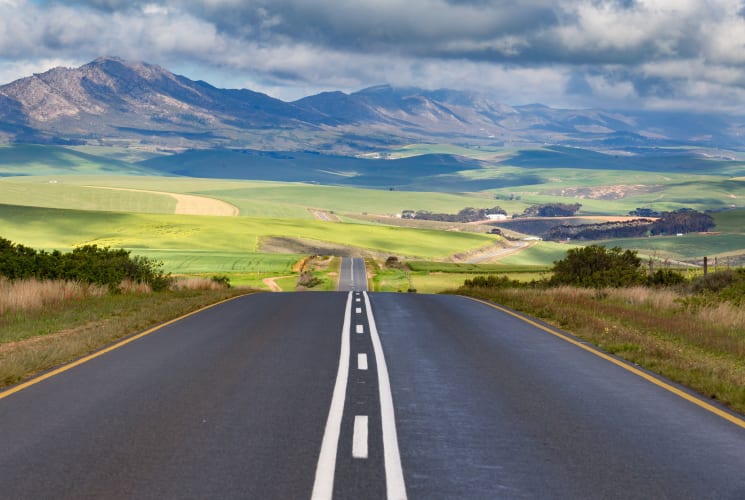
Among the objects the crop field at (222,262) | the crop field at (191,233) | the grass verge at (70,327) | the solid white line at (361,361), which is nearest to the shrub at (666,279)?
the grass verge at (70,327)

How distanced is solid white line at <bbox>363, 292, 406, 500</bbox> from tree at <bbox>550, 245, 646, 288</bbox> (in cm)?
2799

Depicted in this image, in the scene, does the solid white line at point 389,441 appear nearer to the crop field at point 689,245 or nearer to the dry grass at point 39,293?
the dry grass at point 39,293

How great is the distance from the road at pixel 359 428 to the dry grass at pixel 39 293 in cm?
741

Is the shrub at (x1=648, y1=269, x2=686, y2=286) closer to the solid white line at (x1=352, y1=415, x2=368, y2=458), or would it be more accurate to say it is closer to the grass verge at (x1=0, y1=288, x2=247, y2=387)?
the grass verge at (x1=0, y1=288, x2=247, y2=387)

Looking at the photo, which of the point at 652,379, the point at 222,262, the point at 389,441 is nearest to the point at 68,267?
the point at 652,379

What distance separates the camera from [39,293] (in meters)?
21.6

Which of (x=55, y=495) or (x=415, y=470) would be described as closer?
(x=55, y=495)

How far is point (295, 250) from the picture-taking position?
12162 centimetres

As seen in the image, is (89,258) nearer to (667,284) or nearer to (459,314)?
(459,314)

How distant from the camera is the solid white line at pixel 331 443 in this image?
649 cm

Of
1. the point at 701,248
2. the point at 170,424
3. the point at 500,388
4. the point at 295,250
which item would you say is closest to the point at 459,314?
the point at 500,388

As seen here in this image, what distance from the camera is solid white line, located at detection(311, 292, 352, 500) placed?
649 cm

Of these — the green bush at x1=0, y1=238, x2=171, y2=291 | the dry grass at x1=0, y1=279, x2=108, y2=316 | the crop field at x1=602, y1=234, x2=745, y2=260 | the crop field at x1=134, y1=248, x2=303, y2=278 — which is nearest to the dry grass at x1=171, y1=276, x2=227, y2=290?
the green bush at x1=0, y1=238, x2=171, y2=291

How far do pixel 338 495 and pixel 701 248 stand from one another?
7007 inches
